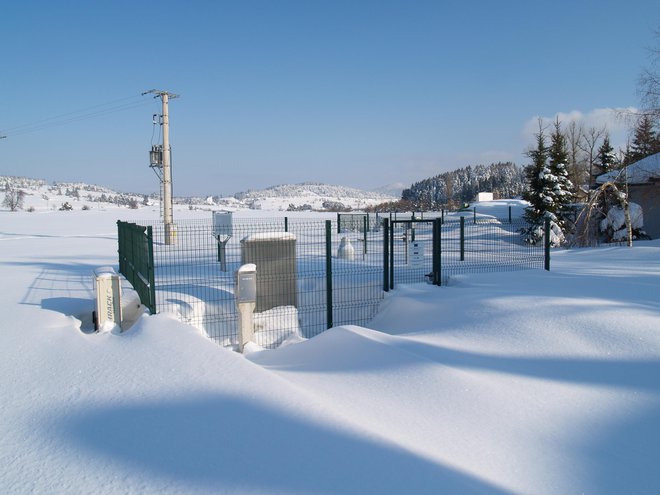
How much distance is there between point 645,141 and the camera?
30062mm

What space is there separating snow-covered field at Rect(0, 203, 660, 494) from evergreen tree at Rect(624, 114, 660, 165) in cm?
2015

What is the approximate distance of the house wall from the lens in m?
24.9

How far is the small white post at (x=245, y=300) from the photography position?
7268mm

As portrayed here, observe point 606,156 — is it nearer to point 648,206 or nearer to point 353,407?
point 648,206

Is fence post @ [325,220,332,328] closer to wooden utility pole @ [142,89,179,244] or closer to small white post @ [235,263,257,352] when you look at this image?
small white post @ [235,263,257,352]

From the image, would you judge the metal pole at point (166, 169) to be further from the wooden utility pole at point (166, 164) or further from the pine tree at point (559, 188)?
the pine tree at point (559, 188)

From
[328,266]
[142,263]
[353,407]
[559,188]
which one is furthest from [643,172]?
[353,407]

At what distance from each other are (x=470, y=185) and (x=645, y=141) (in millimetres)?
103076

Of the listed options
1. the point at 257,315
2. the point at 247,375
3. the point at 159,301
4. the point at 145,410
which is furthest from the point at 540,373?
the point at 159,301

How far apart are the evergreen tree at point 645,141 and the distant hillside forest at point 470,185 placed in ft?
207

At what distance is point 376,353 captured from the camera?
203 inches

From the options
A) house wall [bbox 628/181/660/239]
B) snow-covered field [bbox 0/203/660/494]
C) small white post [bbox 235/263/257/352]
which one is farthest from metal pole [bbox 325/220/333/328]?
house wall [bbox 628/181/660/239]

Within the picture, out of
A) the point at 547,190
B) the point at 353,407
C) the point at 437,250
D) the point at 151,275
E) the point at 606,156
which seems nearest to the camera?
the point at 353,407

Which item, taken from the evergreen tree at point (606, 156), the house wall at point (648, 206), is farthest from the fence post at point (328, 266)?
the evergreen tree at point (606, 156)
